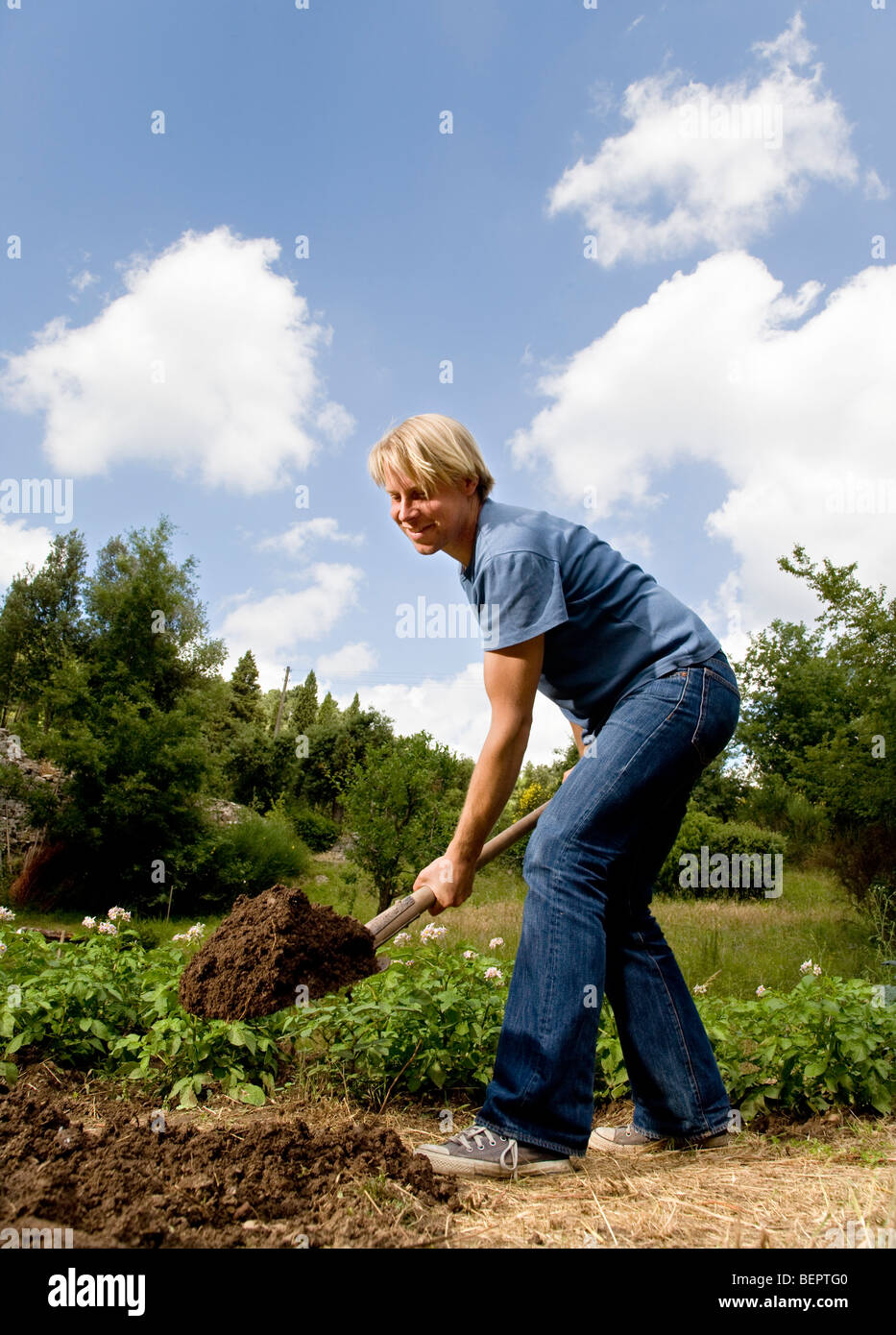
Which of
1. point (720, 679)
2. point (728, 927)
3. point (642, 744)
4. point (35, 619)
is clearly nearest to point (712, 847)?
point (728, 927)

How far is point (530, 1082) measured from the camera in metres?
2.10

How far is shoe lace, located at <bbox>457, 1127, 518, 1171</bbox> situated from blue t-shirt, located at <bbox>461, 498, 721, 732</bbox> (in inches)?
43.7

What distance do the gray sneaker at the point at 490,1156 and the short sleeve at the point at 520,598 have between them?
1.21 metres

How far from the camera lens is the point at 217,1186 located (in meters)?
1.83

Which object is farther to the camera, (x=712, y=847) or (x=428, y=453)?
(x=712, y=847)

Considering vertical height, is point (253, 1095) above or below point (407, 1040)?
below

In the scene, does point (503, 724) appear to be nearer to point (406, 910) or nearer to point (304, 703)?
point (406, 910)

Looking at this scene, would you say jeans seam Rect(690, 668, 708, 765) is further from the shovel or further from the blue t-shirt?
the shovel

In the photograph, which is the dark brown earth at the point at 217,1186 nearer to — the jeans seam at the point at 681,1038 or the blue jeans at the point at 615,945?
the blue jeans at the point at 615,945

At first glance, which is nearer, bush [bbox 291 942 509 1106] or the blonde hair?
the blonde hair

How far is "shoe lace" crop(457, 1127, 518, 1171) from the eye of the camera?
6.85 ft

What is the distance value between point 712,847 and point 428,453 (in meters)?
13.9

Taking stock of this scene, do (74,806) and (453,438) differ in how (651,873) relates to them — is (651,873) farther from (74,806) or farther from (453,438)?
(74,806)

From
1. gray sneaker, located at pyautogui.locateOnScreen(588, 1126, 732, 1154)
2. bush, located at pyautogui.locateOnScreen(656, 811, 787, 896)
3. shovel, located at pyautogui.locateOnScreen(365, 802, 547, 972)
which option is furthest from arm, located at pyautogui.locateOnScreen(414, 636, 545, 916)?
bush, located at pyautogui.locateOnScreen(656, 811, 787, 896)
